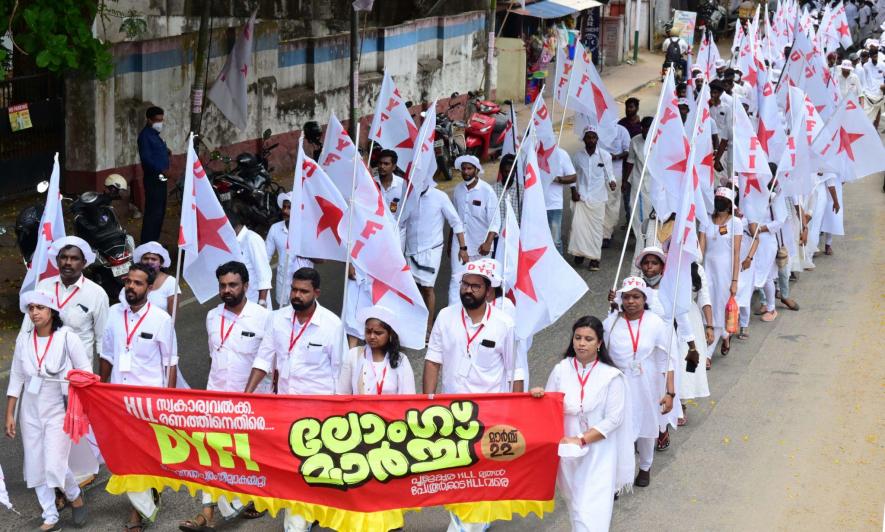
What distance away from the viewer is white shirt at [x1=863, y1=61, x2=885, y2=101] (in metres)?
23.8

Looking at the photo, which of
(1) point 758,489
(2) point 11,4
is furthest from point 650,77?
(1) point 758,489

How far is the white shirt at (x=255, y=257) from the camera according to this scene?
397 inches

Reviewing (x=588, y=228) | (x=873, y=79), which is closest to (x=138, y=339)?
(x=588, y=228)

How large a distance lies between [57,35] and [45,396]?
19.7 feet

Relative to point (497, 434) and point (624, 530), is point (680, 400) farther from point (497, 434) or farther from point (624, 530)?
point (497, 434)

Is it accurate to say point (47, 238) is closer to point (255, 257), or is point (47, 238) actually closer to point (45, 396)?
point (45, 396)

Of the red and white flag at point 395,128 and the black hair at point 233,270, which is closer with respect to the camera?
the black hair at point 233,270

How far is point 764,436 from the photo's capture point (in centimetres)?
983

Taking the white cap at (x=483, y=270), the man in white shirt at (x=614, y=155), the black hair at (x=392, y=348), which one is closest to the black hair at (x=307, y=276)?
the black hair at (x=392, y=348)

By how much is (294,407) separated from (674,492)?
279 cm

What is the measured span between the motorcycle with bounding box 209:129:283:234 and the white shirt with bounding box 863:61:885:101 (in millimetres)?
12158

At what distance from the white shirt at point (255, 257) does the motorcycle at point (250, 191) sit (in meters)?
4.41

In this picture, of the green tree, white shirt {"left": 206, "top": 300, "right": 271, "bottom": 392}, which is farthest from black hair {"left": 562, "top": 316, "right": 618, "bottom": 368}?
the green tree

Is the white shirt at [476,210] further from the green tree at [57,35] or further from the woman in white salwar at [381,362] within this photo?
the woman in white salwar at [381,362]
